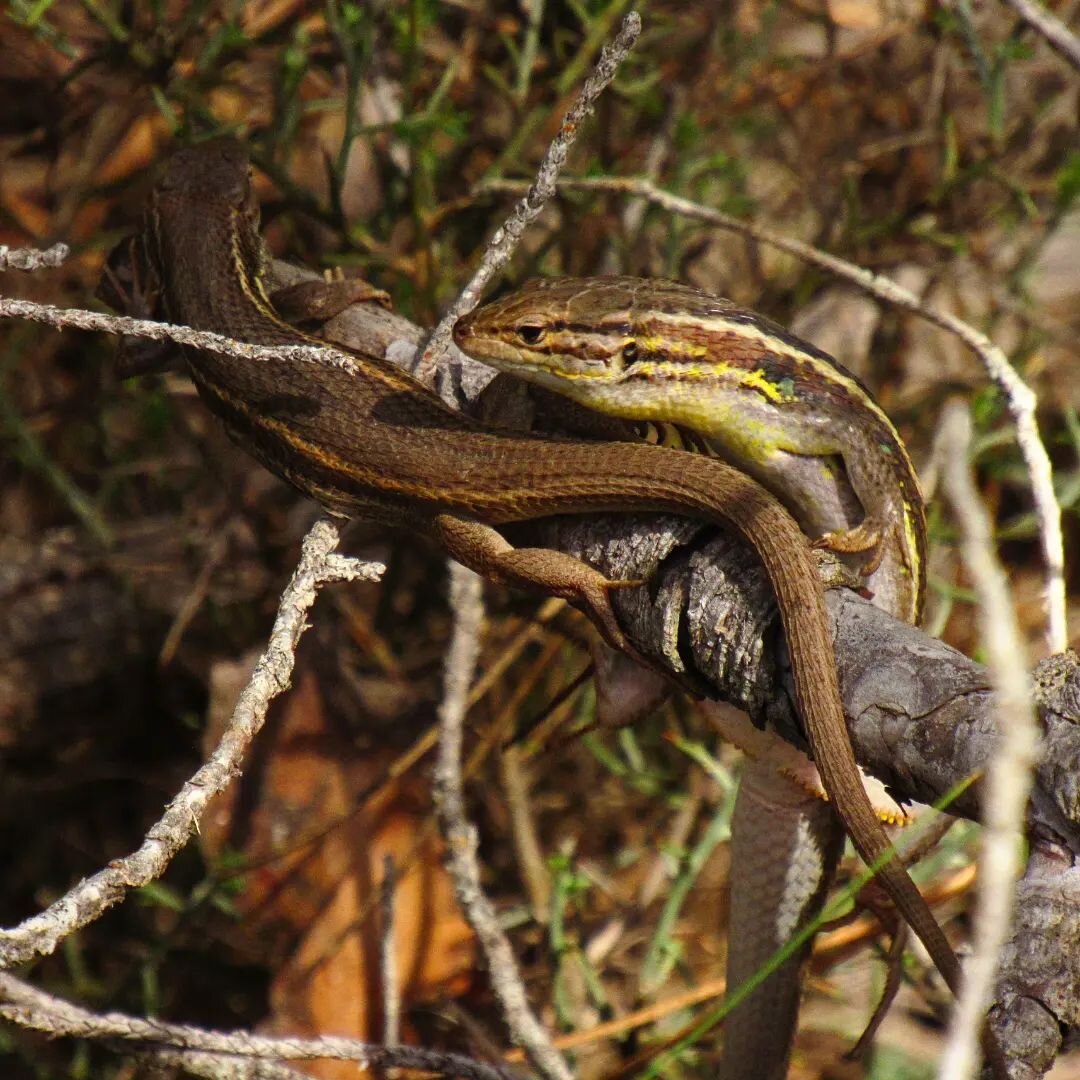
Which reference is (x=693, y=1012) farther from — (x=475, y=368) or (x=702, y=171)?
(x=702, y=171)

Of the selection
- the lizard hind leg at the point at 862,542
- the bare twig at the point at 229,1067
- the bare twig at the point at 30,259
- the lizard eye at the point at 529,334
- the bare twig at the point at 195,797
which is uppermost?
the lizard eye at the point at 529,334

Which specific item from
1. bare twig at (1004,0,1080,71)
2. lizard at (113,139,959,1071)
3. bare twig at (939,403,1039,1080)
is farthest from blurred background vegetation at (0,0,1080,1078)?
bare twig at (939,403,1039,1080)

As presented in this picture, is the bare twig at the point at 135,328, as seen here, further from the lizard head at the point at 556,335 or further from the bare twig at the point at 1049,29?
the bare twig at the point at 1049,29

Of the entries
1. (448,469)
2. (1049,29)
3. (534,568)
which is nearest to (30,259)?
(448,469)

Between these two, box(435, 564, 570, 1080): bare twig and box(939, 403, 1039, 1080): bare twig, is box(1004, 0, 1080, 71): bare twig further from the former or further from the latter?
box(939, 403, 1039, 1080): bare twig

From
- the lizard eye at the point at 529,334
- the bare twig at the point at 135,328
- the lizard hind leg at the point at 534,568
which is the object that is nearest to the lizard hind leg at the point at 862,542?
the lizard hind leg at the point at 534,568

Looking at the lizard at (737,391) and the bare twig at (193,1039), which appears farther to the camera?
the lizard at (737,391)
